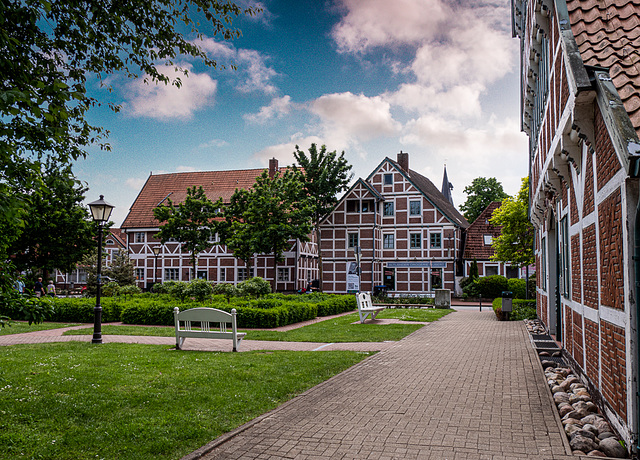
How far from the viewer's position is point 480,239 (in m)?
43.6

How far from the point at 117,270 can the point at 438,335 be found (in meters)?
31.0

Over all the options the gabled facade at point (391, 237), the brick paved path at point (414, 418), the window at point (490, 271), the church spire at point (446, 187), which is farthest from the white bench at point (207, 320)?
the church spire at point (446, 187)

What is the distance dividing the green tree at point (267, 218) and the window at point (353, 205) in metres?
5.14

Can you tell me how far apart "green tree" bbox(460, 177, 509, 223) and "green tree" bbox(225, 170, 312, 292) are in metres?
23.6

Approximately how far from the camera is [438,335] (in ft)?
50.0

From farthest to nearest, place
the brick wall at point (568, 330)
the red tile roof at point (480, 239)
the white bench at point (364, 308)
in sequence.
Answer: the red tile roof at point (480, 239) → the white bench at point (364, 308) → the brick wall at point (568, 330)

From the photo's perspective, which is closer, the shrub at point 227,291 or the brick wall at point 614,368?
the brick wall at point 614,368

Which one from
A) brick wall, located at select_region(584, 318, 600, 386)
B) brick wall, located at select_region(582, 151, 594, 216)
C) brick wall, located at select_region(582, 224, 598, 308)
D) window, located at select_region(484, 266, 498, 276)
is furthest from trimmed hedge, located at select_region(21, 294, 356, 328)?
window, located at select_region(484, 266, 498, 276)

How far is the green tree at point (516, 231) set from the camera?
94.3 feet

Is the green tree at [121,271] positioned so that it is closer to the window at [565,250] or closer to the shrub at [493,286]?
the shrub at [493,286]

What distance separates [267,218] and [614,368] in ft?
111

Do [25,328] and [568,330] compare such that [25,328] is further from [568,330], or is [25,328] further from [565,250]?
[565,250]

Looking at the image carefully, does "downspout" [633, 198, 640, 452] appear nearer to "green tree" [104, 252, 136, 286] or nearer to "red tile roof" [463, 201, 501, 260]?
"green tree" [104, 252, 136, 286]

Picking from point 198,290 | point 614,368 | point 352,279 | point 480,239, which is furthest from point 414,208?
point 614,368
